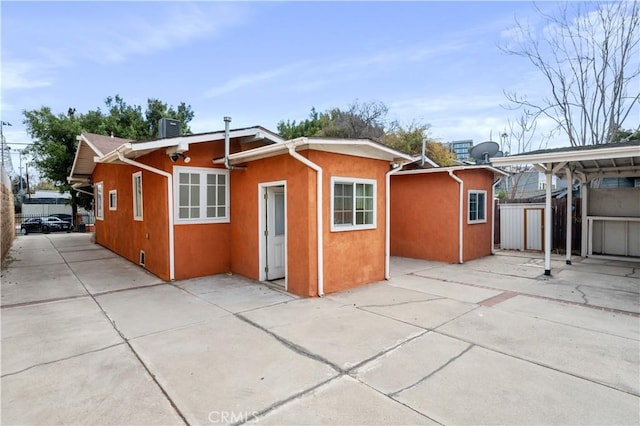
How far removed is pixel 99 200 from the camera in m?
14.2

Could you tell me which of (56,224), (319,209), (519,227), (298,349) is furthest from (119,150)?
(56,224)

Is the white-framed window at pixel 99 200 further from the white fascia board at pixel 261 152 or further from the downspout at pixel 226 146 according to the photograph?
the downspout at pixel 226 146

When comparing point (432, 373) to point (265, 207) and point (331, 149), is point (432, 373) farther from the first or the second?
point (265, 207)

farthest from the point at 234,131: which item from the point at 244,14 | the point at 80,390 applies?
the point at 80,390

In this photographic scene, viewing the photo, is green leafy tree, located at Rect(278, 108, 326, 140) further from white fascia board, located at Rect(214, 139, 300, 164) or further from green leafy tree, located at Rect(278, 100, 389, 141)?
white fascia board, located at Rect(214, 139, 300, 164)

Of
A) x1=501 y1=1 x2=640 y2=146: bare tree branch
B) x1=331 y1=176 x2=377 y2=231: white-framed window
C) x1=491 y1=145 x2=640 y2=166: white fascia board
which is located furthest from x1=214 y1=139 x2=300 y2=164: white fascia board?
x1=501 y1=1 x2=640 y2=146: bare tree branch

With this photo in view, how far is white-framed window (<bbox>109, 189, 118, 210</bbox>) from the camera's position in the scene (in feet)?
36.4

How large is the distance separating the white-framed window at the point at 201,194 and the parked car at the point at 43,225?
21604 mm

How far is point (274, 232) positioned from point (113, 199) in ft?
25.5

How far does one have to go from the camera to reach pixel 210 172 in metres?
7.61

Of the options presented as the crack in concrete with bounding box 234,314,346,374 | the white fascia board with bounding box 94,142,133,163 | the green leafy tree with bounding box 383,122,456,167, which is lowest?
the crack in concrete with bounding box 234,314,346,374

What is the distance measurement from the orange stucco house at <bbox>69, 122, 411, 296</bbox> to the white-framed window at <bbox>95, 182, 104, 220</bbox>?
5990 millimetres

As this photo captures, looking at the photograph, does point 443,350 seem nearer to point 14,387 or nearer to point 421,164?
point 14,387

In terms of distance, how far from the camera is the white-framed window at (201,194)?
23.4 ft
